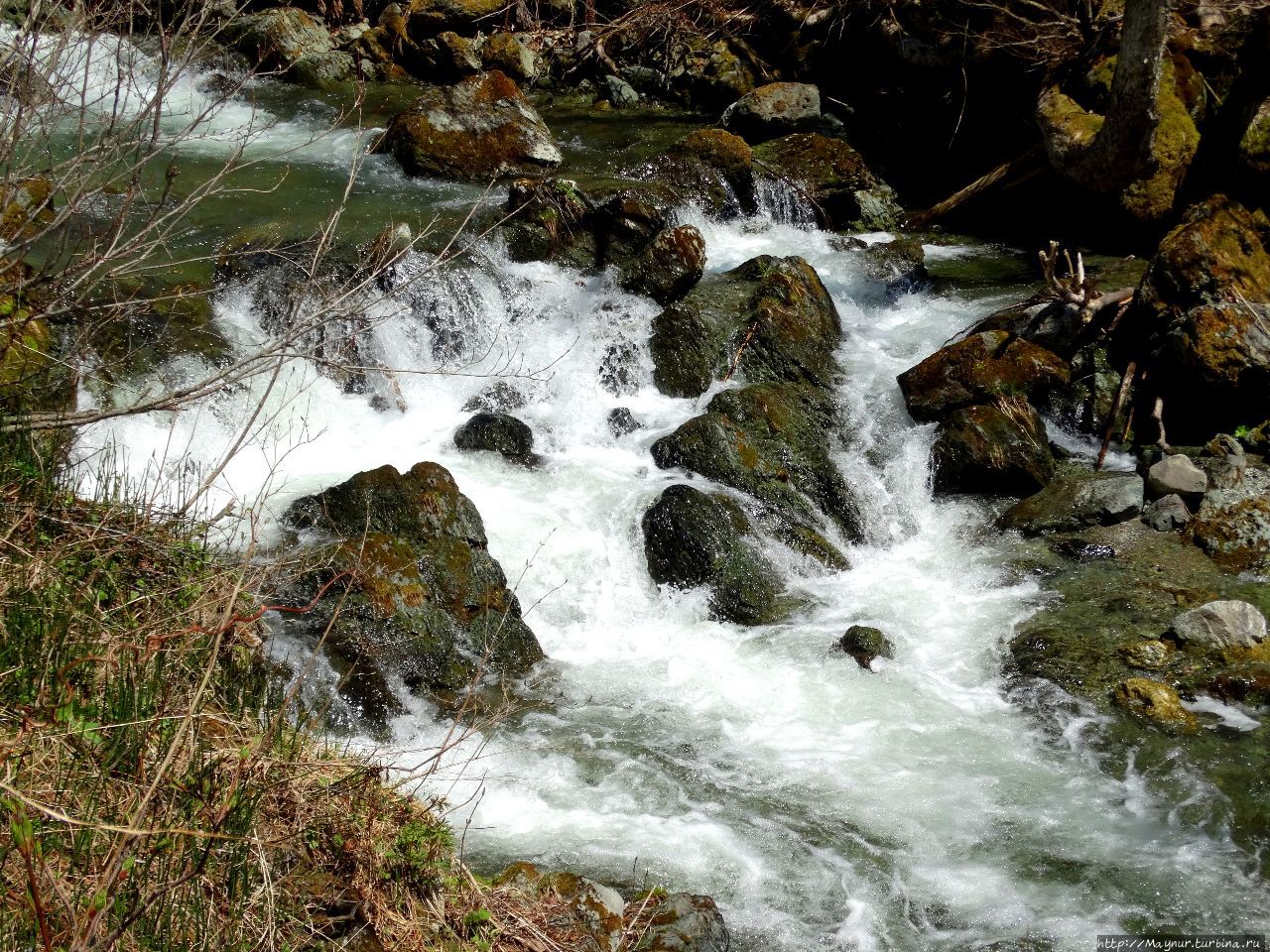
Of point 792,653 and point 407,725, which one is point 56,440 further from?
point 792,653

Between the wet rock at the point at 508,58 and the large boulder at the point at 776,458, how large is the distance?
29.9ft

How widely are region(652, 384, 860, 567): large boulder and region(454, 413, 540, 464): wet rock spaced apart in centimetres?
108

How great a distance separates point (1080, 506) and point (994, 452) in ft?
2.68

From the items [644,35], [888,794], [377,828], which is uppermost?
[644,35]

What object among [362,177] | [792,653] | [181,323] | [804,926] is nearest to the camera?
[804,926]

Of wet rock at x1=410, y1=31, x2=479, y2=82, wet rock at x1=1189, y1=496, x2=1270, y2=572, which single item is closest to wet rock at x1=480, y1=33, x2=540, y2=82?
wet rock at x1=410, y1=31, x2=479, y2=82

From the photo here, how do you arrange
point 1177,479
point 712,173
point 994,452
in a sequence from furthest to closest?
point 712,173 → point 994,452 → point 1177,479

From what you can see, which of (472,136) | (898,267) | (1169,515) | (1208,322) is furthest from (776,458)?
(472,136)

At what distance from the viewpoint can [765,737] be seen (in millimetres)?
6172

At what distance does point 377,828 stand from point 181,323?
6.35 m

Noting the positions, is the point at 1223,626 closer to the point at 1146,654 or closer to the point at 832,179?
the point at 1146,654

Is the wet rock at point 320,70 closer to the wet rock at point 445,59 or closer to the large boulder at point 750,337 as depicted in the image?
the wet rock at point 445,59

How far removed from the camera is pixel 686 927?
4184mm

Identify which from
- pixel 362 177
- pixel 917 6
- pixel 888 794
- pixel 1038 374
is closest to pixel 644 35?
pixel 917 6
